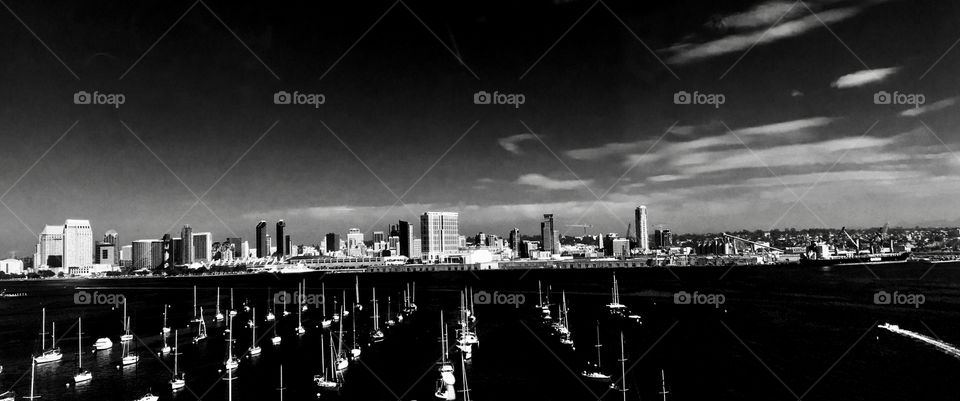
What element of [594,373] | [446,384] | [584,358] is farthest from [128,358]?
[594,373]

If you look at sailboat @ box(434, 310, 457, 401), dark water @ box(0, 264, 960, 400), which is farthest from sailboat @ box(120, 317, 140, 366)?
sailboat @ box(434, 310, 457, 401)

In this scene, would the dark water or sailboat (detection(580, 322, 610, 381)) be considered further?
sailboat (detection(580, 322, 610, 381))

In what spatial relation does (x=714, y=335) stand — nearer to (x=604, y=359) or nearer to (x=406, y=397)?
(x=604, y=359)

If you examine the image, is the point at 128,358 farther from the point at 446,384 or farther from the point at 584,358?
the point at 584,358

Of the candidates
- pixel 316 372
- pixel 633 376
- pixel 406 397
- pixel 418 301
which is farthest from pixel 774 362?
pixel 418 301

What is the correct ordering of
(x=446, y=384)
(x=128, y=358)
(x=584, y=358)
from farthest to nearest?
(x=128, y=358) → (x=584, y=358) → (x=446, y=384)

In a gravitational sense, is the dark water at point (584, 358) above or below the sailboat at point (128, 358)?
below

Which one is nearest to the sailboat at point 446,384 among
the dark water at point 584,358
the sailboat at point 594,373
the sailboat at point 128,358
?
the dark water at point 584,358

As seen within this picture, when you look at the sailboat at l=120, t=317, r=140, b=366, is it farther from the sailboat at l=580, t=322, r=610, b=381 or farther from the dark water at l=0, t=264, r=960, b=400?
the sailboat at l=580, t=322, r=610, b=381

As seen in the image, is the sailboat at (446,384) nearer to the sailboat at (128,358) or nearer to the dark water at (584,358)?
the dark water at (584,358)

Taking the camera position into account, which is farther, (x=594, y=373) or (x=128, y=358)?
(x=128, y=358)

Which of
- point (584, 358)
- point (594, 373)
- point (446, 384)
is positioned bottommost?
point (584, 358)
